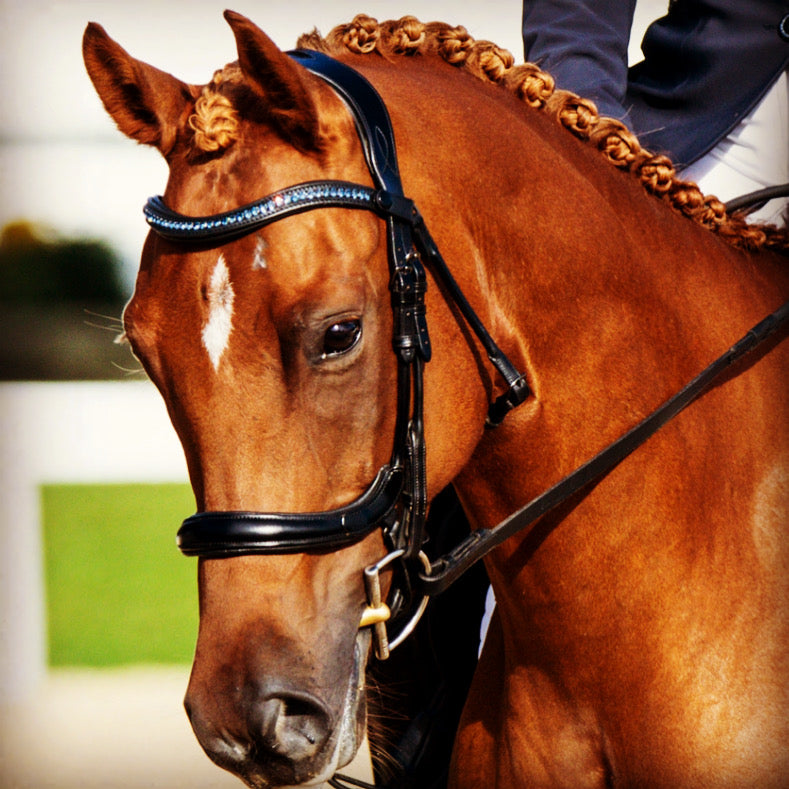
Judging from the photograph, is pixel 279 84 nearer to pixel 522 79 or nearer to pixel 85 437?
pixel 522 79

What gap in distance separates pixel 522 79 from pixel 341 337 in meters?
0.76

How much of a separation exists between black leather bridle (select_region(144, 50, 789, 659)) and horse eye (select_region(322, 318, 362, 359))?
0.23 ft

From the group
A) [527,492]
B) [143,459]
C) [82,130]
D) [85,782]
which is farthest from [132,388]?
[527,492]

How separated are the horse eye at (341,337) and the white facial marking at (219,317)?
0.47ft

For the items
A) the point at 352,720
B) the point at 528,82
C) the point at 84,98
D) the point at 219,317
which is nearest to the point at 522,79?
the point at 528,82

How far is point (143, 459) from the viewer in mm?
8602

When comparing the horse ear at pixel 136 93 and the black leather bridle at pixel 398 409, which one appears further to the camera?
the horse ear at pixel 136 93

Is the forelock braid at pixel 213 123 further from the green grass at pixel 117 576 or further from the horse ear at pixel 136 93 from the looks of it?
the green grass at pixel 117 576

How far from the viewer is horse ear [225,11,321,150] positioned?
4.48ft

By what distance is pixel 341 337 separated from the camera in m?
1.40

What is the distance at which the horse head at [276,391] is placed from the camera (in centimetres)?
138

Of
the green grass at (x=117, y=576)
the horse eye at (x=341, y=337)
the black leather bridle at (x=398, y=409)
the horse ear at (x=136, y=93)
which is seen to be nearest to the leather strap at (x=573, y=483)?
the black leather bridle at (x=398, y=409)

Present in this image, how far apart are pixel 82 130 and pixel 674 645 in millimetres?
6694

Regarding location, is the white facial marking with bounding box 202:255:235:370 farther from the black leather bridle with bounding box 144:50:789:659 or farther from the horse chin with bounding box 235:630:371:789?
the horse chin with bounding box 235:630:371:789
